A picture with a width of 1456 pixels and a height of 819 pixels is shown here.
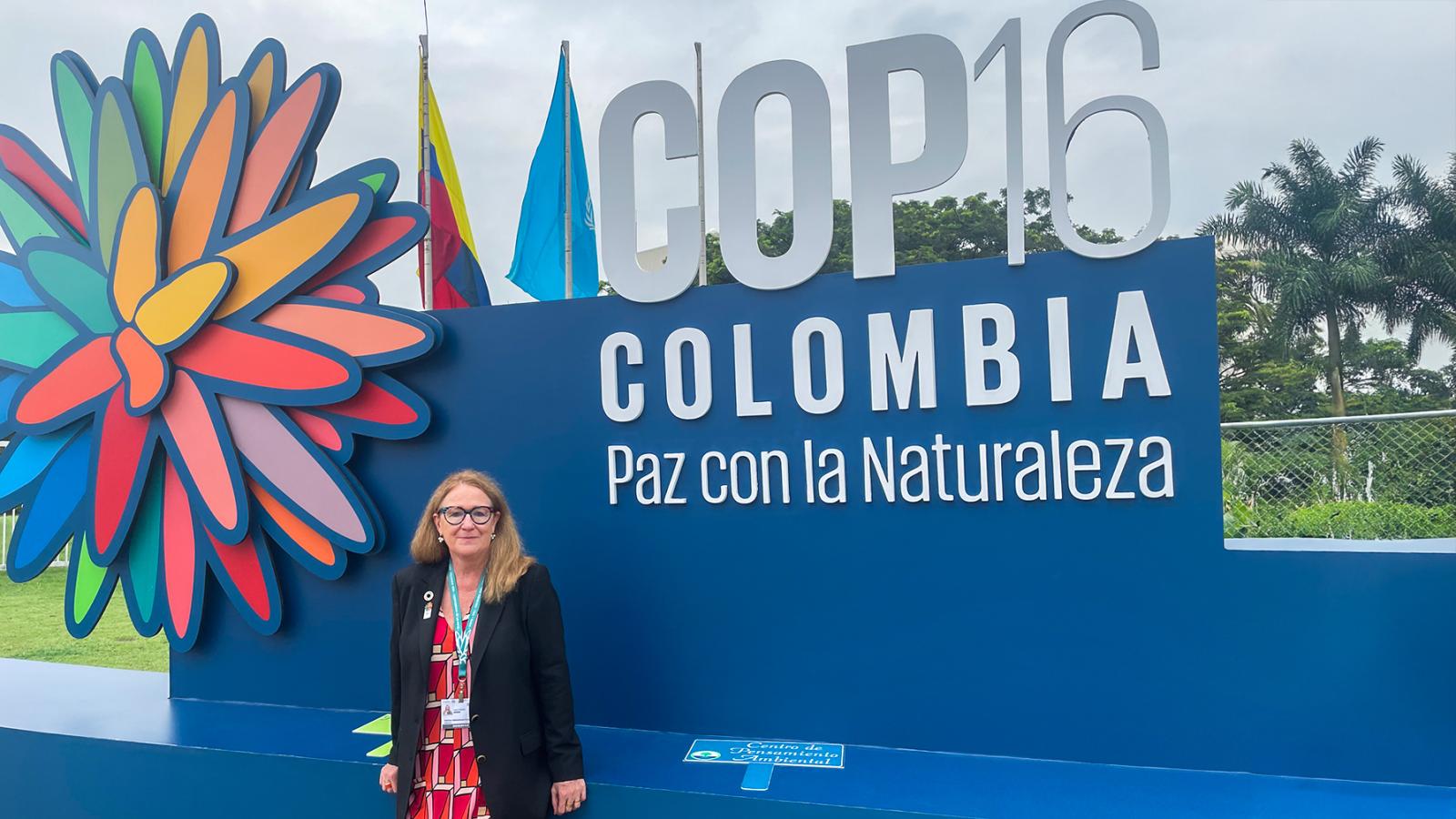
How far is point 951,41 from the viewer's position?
2844 mm

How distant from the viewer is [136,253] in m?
3.76

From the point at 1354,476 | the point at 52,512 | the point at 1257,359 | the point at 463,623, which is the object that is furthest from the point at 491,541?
the point at 1257,359

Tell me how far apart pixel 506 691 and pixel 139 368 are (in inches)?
86.5

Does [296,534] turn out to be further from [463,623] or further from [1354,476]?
[1354,476]

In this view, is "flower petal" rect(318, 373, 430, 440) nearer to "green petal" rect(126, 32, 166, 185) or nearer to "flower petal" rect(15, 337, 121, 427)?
"flower petal" rect(15, 337, 121, 427)

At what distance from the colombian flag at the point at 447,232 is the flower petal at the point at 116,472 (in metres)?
2.74

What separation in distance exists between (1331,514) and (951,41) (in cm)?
628

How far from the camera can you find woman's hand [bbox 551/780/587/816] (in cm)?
261

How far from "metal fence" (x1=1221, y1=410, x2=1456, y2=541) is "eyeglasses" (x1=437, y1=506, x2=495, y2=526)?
634 centimetres

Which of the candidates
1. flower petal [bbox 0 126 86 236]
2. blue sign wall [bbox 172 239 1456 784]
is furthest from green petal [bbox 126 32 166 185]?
blue sign wall [bbox 172 239 1456 784]

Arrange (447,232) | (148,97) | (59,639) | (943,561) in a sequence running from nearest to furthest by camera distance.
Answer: (943,561)
(148,97)
(447,232)
(59,639)

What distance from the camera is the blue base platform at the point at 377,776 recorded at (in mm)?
2525

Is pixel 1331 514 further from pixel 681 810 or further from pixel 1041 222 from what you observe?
pixel 1041 222

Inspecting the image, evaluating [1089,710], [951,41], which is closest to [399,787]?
[1089,710]
